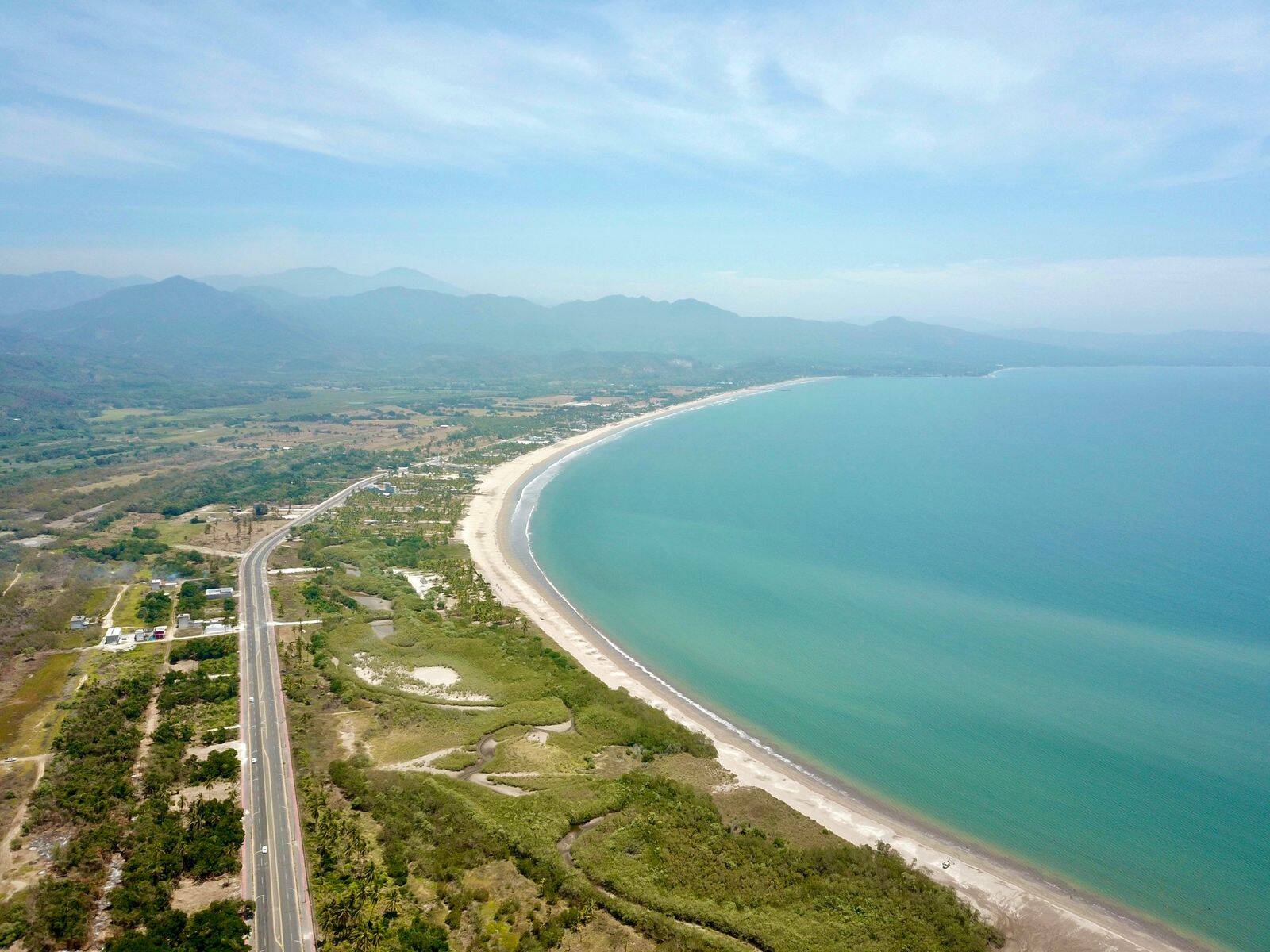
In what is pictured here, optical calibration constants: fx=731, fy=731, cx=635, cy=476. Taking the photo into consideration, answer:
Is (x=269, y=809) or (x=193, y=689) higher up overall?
(x=193, y=689)

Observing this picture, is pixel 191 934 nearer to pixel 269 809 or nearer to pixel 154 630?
pixel 269 809

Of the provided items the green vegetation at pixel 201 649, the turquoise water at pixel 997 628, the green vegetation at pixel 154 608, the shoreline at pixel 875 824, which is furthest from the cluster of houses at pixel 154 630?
the turquoise water at pixel 997 628

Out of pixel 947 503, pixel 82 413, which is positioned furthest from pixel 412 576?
pixel 82 413

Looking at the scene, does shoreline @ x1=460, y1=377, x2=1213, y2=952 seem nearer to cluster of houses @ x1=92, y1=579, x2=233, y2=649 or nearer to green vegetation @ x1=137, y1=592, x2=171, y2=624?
cluster of houses @ x1=92, y1=579, x2=233, y2=649

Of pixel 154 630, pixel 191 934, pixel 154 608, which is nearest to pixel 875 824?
pixel 191 934

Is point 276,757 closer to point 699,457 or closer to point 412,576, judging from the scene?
point 412,576
